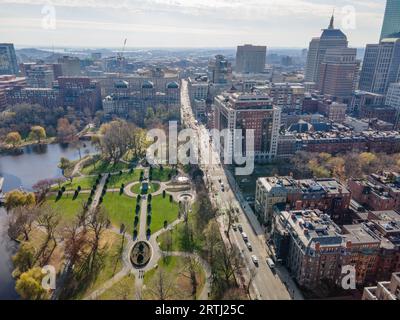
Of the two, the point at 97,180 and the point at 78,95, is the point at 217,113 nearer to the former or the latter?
the point at 97,180

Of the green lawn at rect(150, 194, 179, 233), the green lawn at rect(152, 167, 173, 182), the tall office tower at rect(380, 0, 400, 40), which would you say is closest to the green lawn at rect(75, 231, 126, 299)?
the green lawn at rect(150, 194, 179, 233)

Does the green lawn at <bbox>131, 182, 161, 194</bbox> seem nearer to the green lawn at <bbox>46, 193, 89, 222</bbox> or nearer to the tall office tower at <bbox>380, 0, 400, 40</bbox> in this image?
the green lawn at <bbox>46, 193, 89, 222</bbox>

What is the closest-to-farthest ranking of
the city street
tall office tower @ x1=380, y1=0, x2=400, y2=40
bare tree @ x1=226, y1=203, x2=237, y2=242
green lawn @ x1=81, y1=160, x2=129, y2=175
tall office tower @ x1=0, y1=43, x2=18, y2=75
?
1. the city street
2. bare tree @ x1=226, y1=203, x2=237, y2=242
3. green lawn @ x1=81, y1=160, x2=129, y2=175
4. tall office tower @ x1=380, y1=0, x2=400, y2=40
5. tall office tower @ x1=0, y1=43, x2=18, y2=75

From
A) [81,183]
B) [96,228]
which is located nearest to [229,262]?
[96,228]

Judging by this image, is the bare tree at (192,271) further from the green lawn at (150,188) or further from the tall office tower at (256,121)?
the tall office tower at (256,121)

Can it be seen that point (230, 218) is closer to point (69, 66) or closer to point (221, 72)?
point (221, 72)
